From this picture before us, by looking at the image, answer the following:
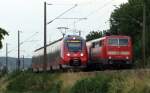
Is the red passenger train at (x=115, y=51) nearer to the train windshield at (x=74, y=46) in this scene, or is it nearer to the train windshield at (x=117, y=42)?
the train windshield at (x=117, y=42)

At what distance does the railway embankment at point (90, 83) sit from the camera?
2838cm

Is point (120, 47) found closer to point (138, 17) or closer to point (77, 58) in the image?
point (77, 58)

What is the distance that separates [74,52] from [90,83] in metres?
19.9

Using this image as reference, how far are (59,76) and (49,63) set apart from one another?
17.3m

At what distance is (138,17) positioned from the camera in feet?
329

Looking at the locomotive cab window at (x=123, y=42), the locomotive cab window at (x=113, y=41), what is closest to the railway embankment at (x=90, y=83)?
the locomotive cab window at (x=113, y=41)

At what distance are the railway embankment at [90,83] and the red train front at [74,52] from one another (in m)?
3.25

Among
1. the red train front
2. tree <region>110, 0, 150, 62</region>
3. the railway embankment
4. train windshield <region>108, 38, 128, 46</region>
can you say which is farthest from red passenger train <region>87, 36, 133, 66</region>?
tree <region>110, 0, 150, 62</region>

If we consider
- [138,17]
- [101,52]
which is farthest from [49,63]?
[138,17]

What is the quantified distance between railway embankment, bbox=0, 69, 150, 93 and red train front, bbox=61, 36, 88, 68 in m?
3.25

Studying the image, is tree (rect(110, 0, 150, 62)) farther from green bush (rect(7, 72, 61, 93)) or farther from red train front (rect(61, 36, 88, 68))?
green bush (rect(7, 72, 61, 93))

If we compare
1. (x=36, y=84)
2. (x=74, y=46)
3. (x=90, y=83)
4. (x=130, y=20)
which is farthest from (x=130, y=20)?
(x=90, y=83)

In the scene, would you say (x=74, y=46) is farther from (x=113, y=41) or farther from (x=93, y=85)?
(x=93, y=85)

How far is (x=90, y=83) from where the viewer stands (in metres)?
35.2
